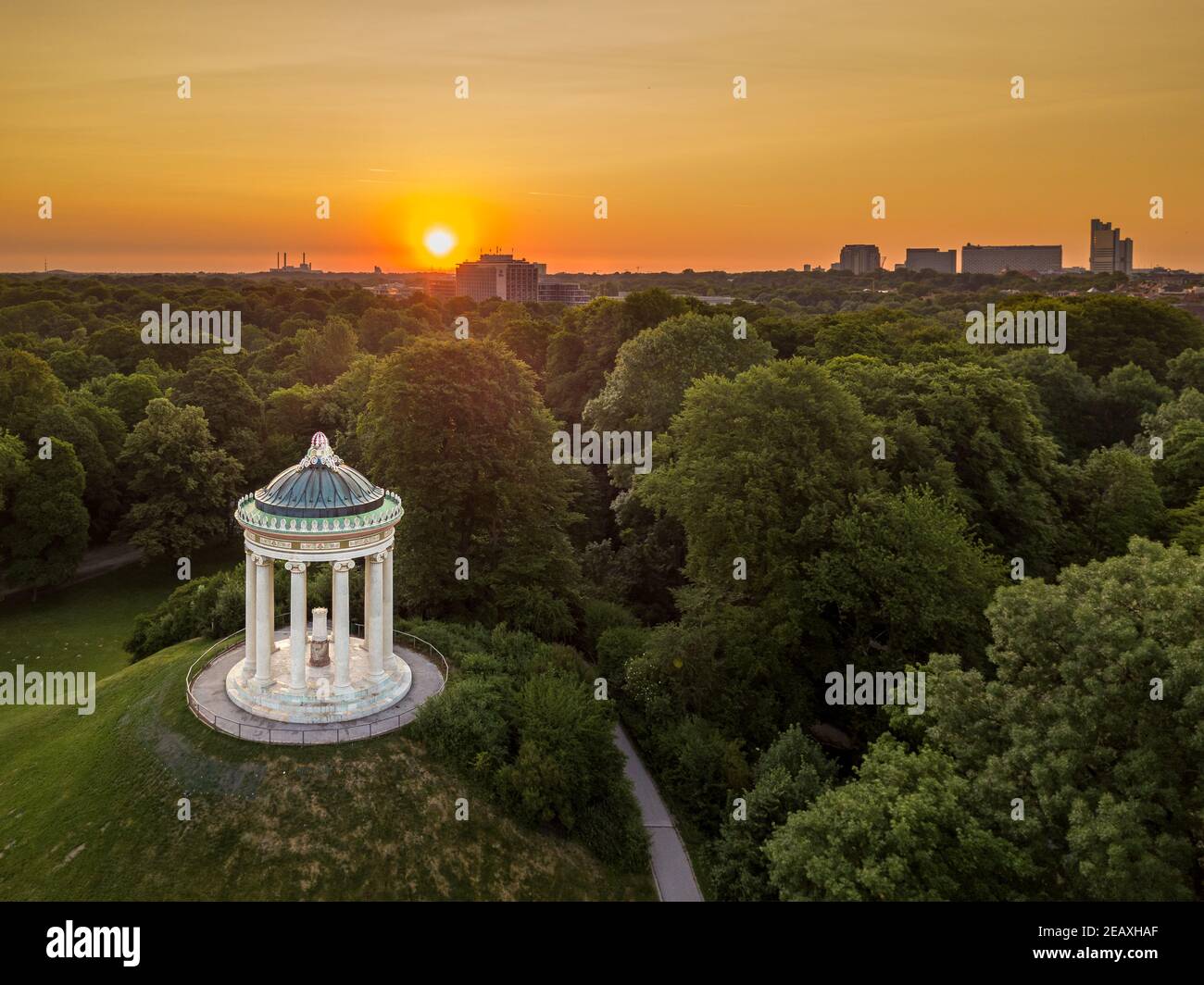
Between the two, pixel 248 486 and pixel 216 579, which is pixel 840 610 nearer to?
pixel 216 579

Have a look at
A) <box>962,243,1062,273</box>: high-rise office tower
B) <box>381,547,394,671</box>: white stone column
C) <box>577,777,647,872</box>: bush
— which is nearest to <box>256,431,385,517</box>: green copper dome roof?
<box>381,547,394,671</box>: white stone column

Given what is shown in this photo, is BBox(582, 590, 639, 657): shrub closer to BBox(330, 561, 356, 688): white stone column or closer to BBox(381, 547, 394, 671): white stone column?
BBox(381, 547, 394, 671): white stone column

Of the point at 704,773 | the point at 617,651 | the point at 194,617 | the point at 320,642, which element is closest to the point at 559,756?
the point at 704,773

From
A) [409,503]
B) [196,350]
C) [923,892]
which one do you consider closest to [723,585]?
[409,503]

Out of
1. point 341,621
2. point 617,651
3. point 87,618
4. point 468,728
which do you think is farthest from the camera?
point 87,618

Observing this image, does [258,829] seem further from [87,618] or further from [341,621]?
[87,618]

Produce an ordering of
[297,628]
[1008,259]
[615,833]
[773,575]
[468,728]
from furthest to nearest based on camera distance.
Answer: [1008,259] < [773,575] < [297,628] < [468,728] < [615,833]

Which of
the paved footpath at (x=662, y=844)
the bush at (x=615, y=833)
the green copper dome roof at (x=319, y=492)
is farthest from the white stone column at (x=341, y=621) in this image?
the paved footpath at (x=662, y=844)
